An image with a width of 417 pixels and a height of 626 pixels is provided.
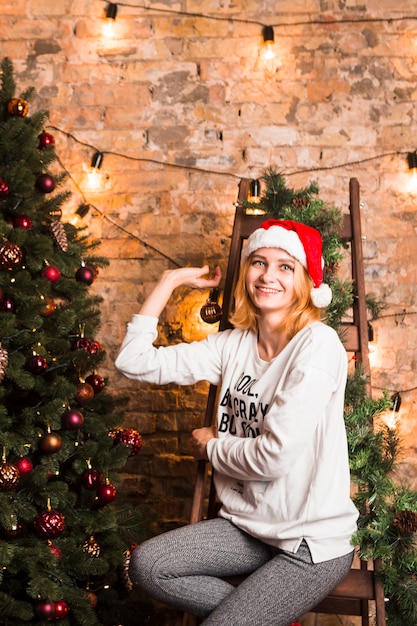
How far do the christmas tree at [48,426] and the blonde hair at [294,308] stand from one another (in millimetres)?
590

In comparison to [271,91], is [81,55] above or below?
above

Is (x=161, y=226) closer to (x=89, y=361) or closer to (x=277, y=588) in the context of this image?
(x=89, y=361)

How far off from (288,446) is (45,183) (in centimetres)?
135

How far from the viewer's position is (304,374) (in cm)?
189

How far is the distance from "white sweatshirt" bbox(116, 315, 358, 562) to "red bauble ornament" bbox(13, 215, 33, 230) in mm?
603

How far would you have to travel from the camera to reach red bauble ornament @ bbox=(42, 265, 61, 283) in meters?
2.42

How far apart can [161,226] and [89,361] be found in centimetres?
111

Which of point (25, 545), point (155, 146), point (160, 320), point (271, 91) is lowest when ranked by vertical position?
point (25, 545)

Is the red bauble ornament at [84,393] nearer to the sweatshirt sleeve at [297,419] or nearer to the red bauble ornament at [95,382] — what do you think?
the red bauble ornament at [95,382]

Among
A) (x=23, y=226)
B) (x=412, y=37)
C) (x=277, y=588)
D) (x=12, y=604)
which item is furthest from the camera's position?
(x=412, y=37)

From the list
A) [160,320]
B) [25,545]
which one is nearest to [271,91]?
[160,320]

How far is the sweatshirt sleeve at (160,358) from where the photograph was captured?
2191 mm

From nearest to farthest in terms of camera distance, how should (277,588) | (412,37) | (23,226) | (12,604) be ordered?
(277,588) → (12,604) → (23,226) → (412,37)

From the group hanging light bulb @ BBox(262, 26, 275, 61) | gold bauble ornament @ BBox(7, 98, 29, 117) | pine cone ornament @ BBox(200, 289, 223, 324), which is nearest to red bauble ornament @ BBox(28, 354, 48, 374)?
pine cone ornament @ BBox(200, 289, 223, 324)
